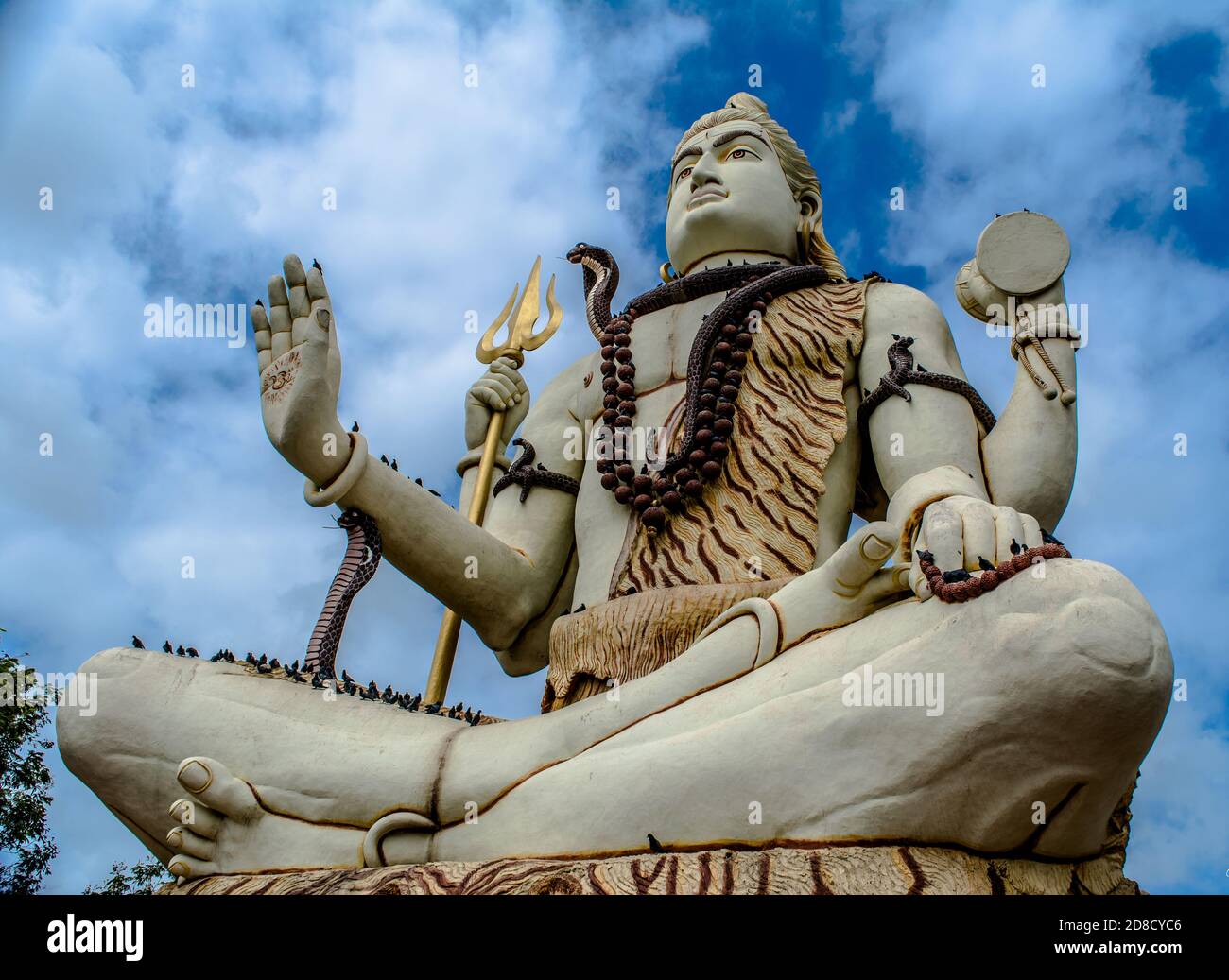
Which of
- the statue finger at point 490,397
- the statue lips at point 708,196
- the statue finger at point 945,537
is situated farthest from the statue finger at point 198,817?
the statue lips at point 708,196

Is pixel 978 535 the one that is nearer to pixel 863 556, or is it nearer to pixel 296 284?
pixel 863 556

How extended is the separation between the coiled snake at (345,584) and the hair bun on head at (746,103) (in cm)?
326

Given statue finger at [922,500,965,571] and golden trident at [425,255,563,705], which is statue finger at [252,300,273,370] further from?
statue finger at [922,500,965,571]

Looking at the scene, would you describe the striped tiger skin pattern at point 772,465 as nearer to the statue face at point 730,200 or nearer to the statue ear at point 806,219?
the statue face at point 730,200

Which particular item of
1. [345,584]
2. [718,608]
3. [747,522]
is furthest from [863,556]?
[345,584]

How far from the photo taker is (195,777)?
5266mm

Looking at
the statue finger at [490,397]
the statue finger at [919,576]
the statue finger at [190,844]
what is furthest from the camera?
the statue finger at [490,397]

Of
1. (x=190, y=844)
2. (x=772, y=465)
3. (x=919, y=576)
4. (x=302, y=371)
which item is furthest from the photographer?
(x=772, y=465)

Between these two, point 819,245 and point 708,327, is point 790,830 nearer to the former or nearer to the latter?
point 708,327

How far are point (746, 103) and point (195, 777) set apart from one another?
4626 mm

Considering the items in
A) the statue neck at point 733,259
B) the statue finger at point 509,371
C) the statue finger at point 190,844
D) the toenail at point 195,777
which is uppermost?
the statue neck at point 733,259

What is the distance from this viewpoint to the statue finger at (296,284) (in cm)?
575
